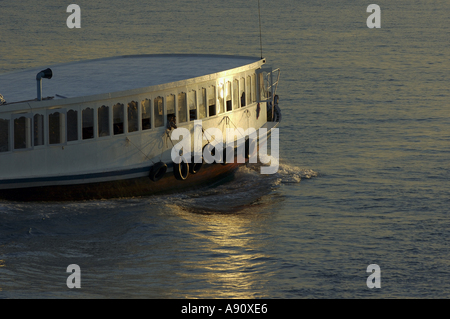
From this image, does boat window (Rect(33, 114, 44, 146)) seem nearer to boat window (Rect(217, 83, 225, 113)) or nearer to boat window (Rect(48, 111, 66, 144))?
boat window (Rect(48, 111, 66, 144))

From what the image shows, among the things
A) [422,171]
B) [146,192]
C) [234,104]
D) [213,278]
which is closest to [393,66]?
[422,171]

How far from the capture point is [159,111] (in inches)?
891

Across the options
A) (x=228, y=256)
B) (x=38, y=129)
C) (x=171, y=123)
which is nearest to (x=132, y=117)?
(x=171, y=123)

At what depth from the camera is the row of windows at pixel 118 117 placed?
1980 cm

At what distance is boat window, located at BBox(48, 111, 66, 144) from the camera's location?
66.3 feet

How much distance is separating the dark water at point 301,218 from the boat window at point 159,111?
2.52 m

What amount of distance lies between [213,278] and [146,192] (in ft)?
21.1

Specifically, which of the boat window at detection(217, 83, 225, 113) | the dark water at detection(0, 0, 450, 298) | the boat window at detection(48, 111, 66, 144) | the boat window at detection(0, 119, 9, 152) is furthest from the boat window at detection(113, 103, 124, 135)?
the boat window at detection(217, 83, 225, 113)

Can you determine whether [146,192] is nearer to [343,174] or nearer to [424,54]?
[343,174]

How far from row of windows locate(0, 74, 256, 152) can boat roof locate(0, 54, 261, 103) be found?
0.81m

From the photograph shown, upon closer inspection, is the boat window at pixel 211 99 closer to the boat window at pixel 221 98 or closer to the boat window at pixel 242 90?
the boat window at pixel 221 98

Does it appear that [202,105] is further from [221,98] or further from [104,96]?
[104,96]

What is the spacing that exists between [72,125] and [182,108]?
4.31 m
